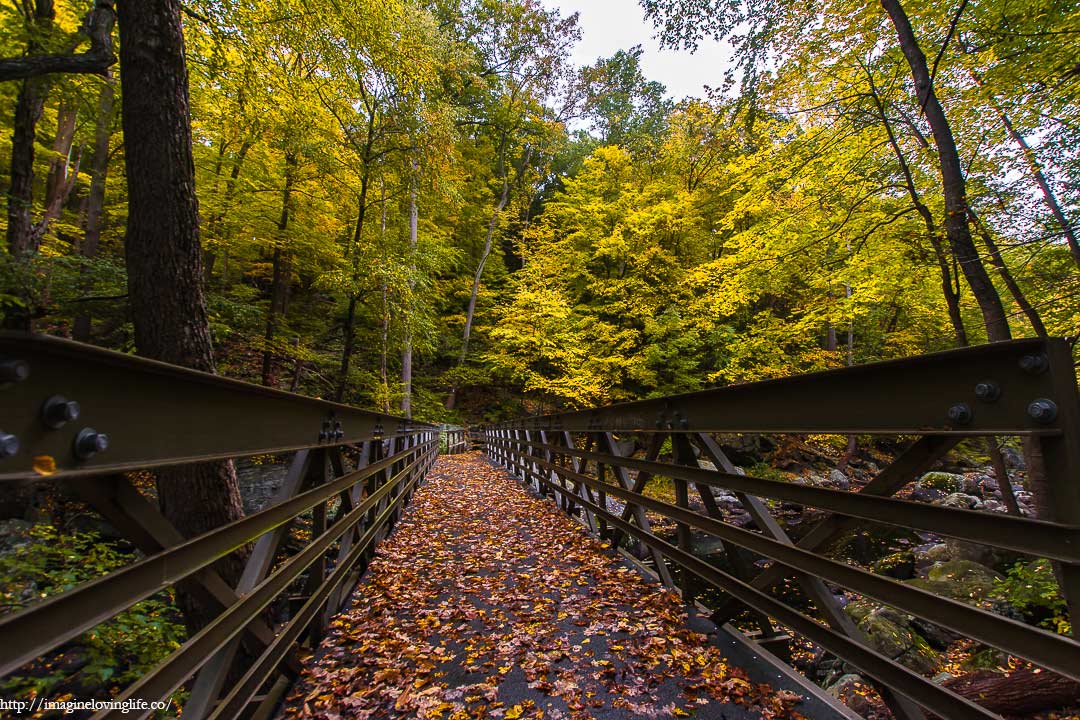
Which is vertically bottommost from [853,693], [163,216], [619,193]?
[853,693]

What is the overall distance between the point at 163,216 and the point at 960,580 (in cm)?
971

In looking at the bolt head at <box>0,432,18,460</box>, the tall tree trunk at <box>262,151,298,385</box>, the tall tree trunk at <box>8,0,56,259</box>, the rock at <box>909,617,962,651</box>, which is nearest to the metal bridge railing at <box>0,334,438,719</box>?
the bolt head at <box>0,432,18,460</box>

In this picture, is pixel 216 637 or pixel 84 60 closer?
pixel 216 637

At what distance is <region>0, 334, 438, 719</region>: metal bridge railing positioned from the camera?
2.93 feet

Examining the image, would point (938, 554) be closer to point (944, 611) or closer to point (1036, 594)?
point (1036, 594)

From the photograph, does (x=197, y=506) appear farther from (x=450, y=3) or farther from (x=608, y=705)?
(x=450, y=3)

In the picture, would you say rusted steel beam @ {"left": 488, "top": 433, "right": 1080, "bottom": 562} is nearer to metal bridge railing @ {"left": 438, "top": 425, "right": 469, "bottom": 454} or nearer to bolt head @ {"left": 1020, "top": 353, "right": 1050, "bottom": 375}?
bolt head @ {"left": 1020, "top": 353, "right": 1050, "bottom": 375}

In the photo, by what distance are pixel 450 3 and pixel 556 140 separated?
7619 mm

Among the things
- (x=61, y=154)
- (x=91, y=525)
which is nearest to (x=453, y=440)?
(x=91, y=525)

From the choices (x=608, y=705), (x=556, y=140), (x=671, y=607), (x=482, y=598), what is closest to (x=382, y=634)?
(x=482, y=598)

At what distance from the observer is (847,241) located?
8.17 metres

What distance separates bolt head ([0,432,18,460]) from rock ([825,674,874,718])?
14.1 feet

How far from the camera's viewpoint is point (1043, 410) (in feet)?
3.59

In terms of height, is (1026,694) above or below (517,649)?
below
